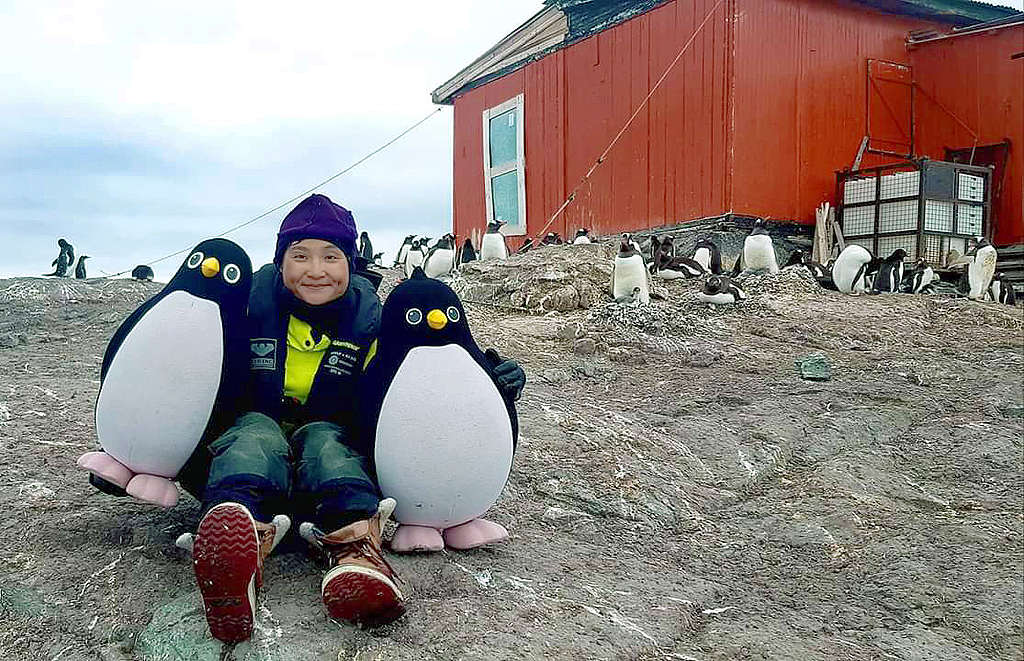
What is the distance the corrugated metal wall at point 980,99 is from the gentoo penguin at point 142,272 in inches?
404

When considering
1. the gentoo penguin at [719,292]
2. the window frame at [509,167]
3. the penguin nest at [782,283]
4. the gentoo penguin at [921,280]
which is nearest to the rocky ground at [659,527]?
the gentoo penguin at [719,292]

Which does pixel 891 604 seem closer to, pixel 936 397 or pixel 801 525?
pixel 801 525

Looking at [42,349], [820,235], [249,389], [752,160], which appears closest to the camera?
[249,389]

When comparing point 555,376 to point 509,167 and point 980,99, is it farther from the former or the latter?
point 980,99

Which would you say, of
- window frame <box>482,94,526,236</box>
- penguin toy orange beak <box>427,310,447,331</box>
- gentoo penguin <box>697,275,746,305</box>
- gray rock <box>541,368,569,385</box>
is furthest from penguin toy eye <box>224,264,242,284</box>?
window frame <box>482,94,526,236</box>

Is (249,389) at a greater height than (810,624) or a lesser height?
greater

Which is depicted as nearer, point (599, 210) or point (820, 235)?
point (820, 235)

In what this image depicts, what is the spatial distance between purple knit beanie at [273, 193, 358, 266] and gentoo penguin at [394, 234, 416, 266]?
12019 mm

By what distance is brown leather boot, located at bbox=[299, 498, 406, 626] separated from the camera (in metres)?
2.16

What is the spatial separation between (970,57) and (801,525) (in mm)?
10696

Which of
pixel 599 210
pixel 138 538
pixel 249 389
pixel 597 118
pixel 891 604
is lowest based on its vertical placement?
pixel 891 604

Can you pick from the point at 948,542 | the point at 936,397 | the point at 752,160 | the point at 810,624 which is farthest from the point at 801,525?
the point at 752,160

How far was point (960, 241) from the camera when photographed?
11.6m

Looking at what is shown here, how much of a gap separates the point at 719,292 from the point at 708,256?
2367 mm
